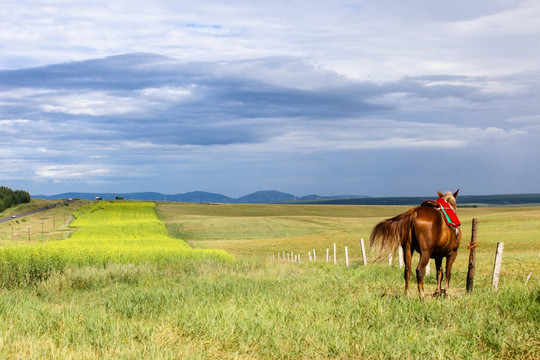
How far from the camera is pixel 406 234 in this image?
37.8 feet

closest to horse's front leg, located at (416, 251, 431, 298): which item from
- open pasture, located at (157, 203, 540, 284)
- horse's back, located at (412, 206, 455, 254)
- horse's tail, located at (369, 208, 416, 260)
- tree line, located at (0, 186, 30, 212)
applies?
horse's back, located at (412, 206, 455, 254)

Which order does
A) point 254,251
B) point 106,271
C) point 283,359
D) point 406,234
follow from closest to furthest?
point 283,359, point 406,234, point 106,271, point 254,251

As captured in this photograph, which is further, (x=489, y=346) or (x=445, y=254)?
(x=445, y=254)

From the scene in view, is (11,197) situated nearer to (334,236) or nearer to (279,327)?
(334,236)

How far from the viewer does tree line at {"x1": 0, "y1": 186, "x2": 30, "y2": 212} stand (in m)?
143

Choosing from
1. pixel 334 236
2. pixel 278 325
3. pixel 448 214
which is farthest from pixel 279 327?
pixel 334 236

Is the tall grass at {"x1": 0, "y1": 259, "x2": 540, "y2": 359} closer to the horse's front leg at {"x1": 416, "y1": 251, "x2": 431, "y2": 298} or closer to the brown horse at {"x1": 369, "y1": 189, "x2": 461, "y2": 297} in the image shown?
the horse's front leg at {"x1": 416, "y1": 251, "x2": 431, "y2": 298}

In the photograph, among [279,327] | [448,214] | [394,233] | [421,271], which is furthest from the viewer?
[448,214]

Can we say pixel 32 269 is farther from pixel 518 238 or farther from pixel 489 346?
pixel 518 238

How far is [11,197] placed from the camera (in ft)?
504

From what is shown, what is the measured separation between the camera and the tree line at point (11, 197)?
143m

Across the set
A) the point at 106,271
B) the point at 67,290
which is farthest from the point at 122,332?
the point at 106,271

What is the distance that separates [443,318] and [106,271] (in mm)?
13136

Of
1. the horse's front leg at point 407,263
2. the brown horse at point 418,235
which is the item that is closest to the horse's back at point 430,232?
the brown horse at point 418,235
